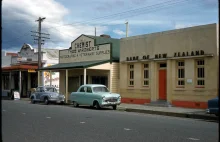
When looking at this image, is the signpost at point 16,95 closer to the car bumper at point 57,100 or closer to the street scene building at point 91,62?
the street scene building at point 91,62

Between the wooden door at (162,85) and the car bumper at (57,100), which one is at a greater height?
the wooden door at (162,85)

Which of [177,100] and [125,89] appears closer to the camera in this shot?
[177,100]

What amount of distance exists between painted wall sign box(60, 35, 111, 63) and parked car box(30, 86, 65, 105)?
Answer: 4.46 m

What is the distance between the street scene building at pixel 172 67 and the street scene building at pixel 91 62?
1.40m

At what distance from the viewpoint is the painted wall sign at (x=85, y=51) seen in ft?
87.0

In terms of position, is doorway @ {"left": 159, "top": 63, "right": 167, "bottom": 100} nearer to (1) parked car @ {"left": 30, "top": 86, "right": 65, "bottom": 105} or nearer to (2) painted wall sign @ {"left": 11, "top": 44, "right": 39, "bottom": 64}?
(1) parked car @ {"left": 30, "top": 86, "right": 65, "bottom": 105}

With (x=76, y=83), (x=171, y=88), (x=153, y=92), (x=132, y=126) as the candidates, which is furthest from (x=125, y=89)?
(x=132, y=126)

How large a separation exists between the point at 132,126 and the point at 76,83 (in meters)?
18.4

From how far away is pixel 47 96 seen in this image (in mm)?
25609

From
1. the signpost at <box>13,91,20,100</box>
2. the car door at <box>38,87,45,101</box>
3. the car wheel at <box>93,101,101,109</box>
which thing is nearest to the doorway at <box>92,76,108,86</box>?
the car door at <box>38,87,45,101</box>

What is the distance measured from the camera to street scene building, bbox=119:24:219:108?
18.7 meters

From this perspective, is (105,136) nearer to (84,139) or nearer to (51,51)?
(84,139)

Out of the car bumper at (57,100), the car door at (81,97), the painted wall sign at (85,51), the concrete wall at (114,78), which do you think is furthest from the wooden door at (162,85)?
the car bumper at (57,100)

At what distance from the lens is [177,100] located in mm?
20391
